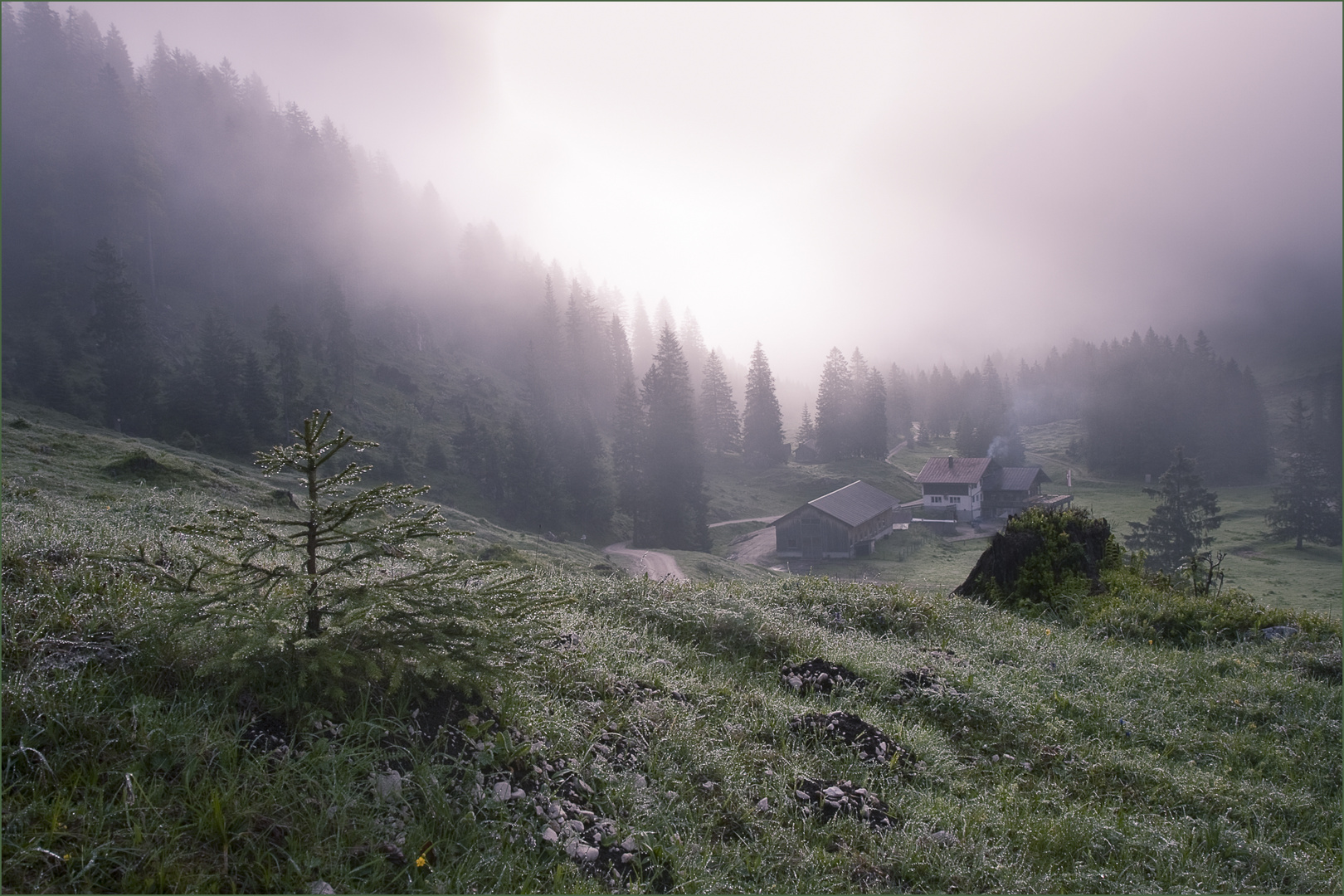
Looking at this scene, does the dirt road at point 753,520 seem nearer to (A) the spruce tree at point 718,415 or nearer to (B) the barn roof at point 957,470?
(B) the barn roof at point 957,470

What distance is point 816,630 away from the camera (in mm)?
8938

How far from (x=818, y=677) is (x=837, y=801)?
8.64 feet

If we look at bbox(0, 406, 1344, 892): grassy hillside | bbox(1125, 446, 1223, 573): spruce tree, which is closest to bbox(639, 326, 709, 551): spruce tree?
bbox(1125, 446, 1223, 573): spruce tree

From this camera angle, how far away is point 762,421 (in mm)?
47031

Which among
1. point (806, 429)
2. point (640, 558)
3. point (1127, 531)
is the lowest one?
point (640, 558)

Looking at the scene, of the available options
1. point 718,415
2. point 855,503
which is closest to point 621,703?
point 855,503

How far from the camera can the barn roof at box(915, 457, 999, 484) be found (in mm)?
25844

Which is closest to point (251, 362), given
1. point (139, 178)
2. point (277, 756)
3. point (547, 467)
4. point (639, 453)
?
point (547, 467)

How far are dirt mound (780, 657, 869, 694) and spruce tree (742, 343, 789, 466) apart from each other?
1426 inches

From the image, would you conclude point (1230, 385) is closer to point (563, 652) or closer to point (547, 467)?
point (547, 467)

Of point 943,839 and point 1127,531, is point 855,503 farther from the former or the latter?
point 943,839

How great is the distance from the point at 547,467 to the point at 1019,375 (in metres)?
45.9

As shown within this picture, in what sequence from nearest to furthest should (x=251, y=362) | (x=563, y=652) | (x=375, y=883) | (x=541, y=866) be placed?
(x=375, y=883) < (x=541, y=866) < (x=563, y=652) < (x=251, y=362)

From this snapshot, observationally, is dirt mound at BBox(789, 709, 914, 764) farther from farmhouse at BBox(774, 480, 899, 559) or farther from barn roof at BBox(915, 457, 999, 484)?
barn roof at BBox(915, 457, 999, 484)
